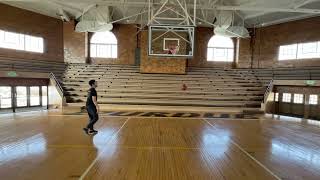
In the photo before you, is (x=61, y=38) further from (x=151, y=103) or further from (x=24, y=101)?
(x=151, y=103)

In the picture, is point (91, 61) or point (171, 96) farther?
point (91, 61)

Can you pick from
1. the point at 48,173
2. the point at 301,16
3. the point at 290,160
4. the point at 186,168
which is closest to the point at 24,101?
the point at 48,173

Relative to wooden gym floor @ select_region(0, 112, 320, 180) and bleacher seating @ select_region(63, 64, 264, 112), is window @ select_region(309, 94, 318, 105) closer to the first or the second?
bleacher seating @ select_region(63, 64, 264, 112)

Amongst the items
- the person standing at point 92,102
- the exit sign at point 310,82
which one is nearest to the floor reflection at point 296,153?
the person standing at point 92,102

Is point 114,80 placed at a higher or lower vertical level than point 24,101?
higher

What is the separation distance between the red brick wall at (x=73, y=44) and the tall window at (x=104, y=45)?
0.69 meters

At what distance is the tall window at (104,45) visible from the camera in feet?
60.4

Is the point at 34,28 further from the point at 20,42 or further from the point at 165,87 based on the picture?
the point at 165,87

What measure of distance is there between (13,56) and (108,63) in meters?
6.47

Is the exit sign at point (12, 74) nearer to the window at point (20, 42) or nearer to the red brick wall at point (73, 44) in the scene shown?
the window at point (20, 42)

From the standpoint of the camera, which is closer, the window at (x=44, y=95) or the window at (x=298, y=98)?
the window at (x=298, y=98)

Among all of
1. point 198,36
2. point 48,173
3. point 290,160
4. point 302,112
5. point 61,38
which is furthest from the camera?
point 198,36

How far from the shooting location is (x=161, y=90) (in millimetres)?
15312

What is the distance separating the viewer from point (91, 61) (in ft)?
60.6
